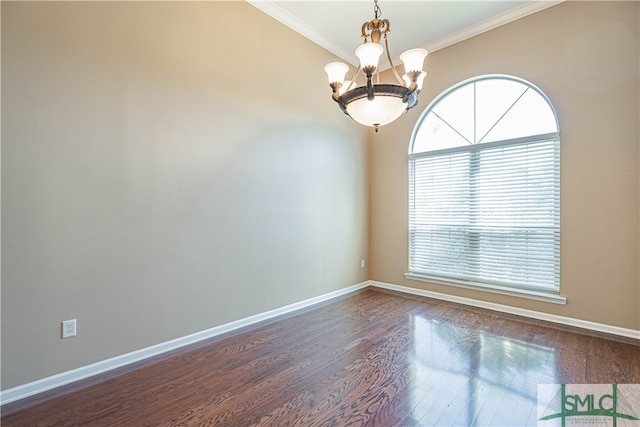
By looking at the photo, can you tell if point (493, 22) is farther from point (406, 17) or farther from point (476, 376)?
point (476, 376)

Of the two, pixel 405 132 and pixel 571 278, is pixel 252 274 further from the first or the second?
pixel 571 278

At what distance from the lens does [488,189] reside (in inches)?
141

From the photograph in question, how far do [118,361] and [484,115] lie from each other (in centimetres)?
455

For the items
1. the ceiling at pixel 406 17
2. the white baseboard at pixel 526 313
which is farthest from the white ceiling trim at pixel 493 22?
the white baseboard at pixel 526 313

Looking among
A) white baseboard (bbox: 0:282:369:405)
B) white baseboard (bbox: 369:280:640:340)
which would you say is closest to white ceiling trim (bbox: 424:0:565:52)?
white baseboard (bbox: 369:280:640:340)

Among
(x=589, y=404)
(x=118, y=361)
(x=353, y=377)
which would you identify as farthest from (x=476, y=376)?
(x=118, y=361)

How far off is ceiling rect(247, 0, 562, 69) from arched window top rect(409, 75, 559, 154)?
0.64 m

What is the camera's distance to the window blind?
3176mm

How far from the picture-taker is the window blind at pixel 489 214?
3.18 metres

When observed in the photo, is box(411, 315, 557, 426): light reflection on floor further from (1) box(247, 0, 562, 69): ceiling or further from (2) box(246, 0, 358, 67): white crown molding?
(2) box(246, 0, 358, 67): white crown molding

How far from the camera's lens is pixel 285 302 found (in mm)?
3479

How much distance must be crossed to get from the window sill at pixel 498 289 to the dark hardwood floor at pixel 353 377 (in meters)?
0.28

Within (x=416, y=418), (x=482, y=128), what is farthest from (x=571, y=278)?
(x=416, y=418)

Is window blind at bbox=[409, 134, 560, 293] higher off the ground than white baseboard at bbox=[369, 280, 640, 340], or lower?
higher
